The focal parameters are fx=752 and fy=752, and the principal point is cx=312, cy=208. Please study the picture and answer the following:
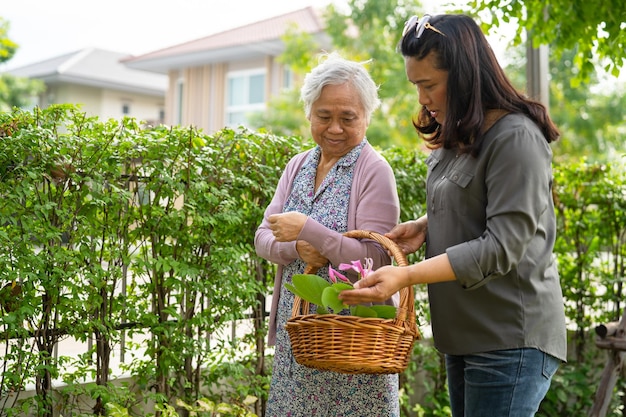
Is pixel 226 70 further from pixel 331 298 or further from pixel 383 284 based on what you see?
pixel 383 284

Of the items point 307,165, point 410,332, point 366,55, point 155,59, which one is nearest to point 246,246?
point 307,165

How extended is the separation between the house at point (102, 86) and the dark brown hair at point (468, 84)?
22120mm

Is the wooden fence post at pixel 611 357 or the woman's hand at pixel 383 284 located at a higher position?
the woman's hand at pixel 383 284

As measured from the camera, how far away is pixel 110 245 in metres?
3.05

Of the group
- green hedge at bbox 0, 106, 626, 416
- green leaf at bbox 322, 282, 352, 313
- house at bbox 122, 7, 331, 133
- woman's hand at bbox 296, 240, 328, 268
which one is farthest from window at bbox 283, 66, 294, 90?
green leaf at bbox 322, 282, 352, 313

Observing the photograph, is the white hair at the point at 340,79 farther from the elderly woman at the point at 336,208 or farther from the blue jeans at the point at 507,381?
the blue jeans at the point at 507,381

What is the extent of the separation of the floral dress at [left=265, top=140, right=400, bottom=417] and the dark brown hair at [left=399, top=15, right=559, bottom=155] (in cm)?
58

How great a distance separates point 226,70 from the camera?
2080 cm

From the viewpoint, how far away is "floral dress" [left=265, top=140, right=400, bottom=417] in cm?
246

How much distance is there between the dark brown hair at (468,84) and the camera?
6.28ft

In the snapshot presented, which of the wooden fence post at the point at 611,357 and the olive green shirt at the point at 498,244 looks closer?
the olive green shirt at the point at 498,244

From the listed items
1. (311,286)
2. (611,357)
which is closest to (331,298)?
(311,286)

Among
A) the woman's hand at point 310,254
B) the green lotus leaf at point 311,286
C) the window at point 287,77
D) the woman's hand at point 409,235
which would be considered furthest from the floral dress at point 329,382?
the window at point 287,77

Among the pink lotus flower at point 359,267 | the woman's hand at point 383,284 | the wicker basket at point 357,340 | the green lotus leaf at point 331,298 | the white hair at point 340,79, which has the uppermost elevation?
the white hair at point 340,79
